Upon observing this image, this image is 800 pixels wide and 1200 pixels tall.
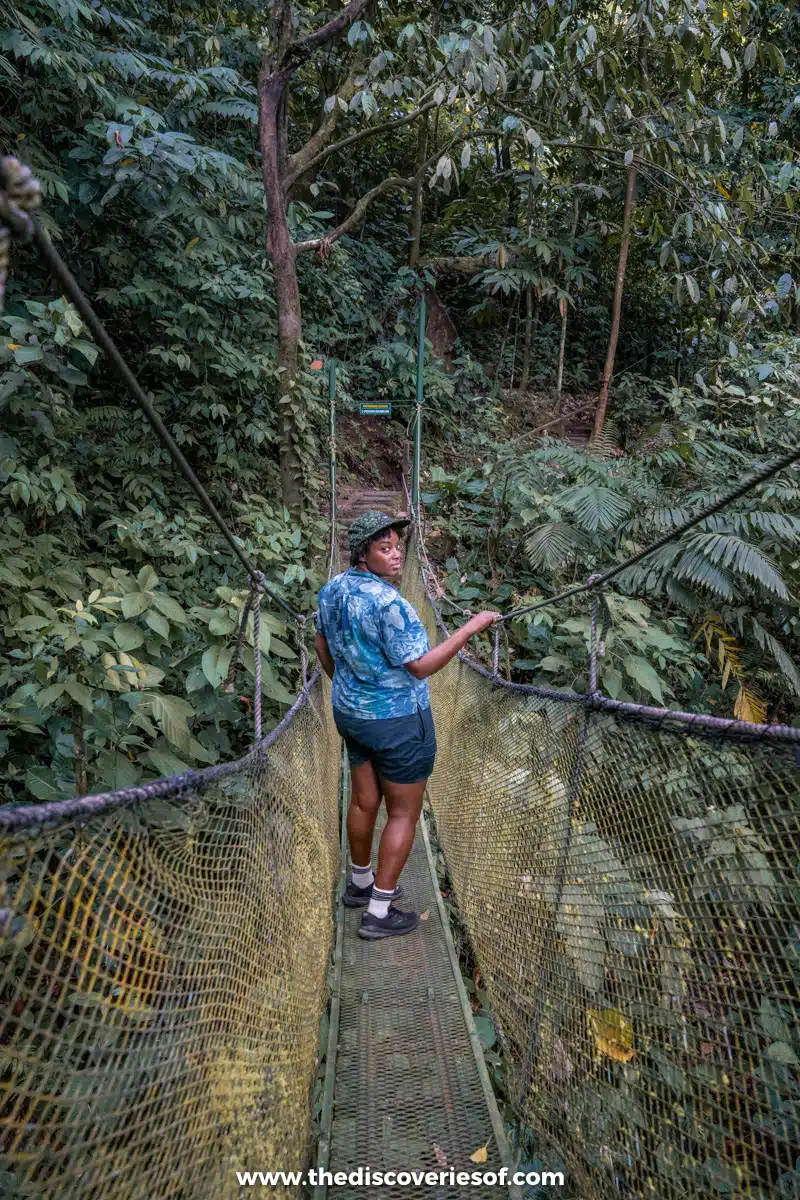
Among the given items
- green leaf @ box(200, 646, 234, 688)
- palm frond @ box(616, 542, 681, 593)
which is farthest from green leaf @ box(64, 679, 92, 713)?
palm frond @ box(616, 542, 681, 593)

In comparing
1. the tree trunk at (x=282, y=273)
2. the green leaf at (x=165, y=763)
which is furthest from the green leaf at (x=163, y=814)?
the tree trunk at (x=282, y=273)

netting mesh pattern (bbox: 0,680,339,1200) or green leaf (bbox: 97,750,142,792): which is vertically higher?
netting mesh pattern (bbox: 0,680,339,1200)

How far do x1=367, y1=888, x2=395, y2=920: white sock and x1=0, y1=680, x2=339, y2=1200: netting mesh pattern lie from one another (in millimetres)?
330

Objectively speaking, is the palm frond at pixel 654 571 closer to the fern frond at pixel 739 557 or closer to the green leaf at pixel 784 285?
the fern frond at pixel 739 557

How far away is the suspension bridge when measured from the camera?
2.09 feet

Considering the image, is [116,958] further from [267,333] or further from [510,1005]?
[267,333]

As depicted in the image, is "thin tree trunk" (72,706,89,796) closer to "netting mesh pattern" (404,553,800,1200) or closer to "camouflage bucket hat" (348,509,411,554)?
"camouflage bucket hat" (348,509,411,554)

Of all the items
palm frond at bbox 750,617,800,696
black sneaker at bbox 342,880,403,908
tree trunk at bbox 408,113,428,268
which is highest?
tree trunk at bbox 408,113,428,268

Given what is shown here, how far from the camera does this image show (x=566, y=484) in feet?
15.2

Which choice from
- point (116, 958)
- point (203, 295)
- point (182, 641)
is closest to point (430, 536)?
point (203, 295)

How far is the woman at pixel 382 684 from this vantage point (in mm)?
1406

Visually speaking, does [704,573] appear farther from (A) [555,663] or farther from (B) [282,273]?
(B) [282,273]

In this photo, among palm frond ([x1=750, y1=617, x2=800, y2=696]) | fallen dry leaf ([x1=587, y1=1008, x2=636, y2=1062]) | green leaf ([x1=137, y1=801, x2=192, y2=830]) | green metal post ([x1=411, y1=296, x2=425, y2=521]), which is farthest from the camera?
green metal post ([x1=411, y1=296, x2=425, y2=521])

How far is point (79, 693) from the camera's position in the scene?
1.44 m
